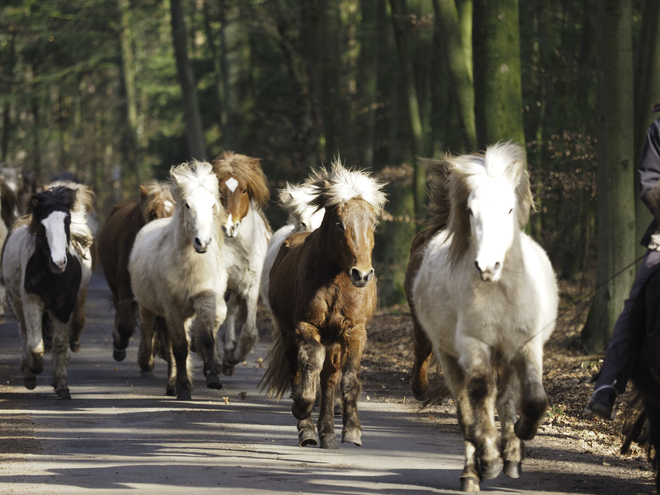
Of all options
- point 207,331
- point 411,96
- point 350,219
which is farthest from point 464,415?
point 411,96

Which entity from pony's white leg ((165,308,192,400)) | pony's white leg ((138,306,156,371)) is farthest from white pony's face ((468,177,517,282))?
pony's white leg ((138,306,156,371))

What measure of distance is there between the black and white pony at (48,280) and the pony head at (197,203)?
135cm

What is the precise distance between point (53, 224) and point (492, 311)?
19.4 ft

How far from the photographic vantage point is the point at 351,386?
7422mm

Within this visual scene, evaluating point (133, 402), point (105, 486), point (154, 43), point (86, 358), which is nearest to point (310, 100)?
point (86, 358)

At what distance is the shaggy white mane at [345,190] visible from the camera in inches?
290

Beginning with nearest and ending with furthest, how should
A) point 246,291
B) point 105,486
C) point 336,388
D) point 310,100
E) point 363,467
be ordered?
1. point 105,486
2. point 363,467
3. point 336,388
4. point 246,291
5. point 310,100

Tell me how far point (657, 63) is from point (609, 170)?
141cm

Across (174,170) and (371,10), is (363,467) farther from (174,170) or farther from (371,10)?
(371,10)

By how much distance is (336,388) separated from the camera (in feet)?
25.6

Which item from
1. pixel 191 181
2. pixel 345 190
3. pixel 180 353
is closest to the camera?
pixel 345 190

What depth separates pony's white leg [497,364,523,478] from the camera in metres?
6.05

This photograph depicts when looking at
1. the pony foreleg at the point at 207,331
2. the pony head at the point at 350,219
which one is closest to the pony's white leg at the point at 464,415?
the pony head at the point at 350,219

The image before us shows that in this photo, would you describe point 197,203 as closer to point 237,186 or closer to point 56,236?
point 56,236
